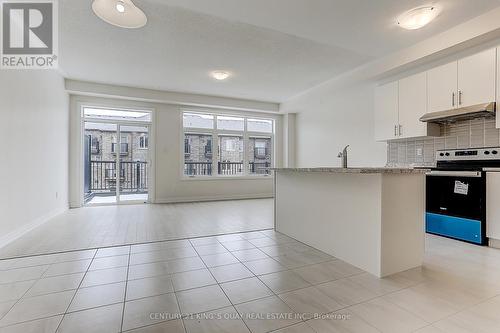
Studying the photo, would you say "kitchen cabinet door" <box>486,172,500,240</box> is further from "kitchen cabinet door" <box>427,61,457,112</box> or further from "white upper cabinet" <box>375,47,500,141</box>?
"kitchen cabinet door" <box>427,61,457,112</box>

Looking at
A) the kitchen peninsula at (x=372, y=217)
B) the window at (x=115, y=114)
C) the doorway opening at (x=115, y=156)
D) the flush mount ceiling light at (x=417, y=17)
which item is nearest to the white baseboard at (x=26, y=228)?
the doorway opening at (x=115, y=156)

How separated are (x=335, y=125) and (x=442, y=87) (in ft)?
8.71

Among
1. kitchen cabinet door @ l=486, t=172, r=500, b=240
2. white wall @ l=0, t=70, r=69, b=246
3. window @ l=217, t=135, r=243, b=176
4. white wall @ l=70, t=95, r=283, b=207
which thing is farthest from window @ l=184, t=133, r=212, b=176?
kitchen cabinet door @ l=486, t=172, r=500, b=240

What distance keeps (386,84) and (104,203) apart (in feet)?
21.2

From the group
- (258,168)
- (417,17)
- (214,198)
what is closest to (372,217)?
(417,17)

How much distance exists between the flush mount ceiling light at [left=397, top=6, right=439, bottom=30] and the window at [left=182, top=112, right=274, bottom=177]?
4.77 metres

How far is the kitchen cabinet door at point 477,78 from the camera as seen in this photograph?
2951 millimetres

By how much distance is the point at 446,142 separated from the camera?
3.85 meters

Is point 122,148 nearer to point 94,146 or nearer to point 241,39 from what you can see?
point 94,146

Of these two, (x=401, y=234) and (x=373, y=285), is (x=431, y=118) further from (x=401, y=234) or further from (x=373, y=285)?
(x=373, y=285)

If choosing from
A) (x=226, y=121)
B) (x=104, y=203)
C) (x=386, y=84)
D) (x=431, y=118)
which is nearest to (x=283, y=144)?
(x=226, y=121)

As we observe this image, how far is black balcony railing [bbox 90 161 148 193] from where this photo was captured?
621 cm

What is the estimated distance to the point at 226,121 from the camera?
7.25m

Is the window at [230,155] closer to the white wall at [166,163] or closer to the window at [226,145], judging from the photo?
the window at [226,145]
